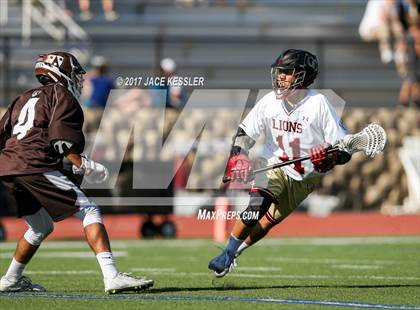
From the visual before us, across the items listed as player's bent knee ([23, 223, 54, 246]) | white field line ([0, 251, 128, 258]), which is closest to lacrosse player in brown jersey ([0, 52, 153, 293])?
player's bent knee ([23, 223, 54, 246])

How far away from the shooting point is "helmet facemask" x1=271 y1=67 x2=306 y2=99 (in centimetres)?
824

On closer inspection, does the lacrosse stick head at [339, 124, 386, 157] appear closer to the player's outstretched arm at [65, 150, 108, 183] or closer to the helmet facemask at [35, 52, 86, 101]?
the player's outstretched arm at [65, 150, 108, 183]

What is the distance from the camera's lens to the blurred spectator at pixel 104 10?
2033 centimetres

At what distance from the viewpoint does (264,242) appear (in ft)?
44.6

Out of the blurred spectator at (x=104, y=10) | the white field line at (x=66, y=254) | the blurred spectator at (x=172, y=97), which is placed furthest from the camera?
the blurred spectator at (x=104, y=10)

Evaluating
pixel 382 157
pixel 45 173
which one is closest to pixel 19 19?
pixel 382 157

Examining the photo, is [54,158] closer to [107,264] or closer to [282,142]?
[107,264]

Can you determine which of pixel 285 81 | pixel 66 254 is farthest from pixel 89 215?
pixel 66 254

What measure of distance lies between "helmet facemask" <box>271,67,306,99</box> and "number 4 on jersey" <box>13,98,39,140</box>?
6.08ft

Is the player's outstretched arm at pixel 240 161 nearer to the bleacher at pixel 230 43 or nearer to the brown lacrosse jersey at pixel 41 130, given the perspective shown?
the brown lacrosse jersey at pixel 41 130

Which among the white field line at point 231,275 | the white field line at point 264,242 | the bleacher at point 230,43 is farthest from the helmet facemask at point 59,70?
the bleacher at point 230,43

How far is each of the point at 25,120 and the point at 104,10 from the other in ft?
44.5

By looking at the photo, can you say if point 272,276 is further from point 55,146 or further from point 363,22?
point 363,22

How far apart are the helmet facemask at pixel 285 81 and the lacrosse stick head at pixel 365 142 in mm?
558
